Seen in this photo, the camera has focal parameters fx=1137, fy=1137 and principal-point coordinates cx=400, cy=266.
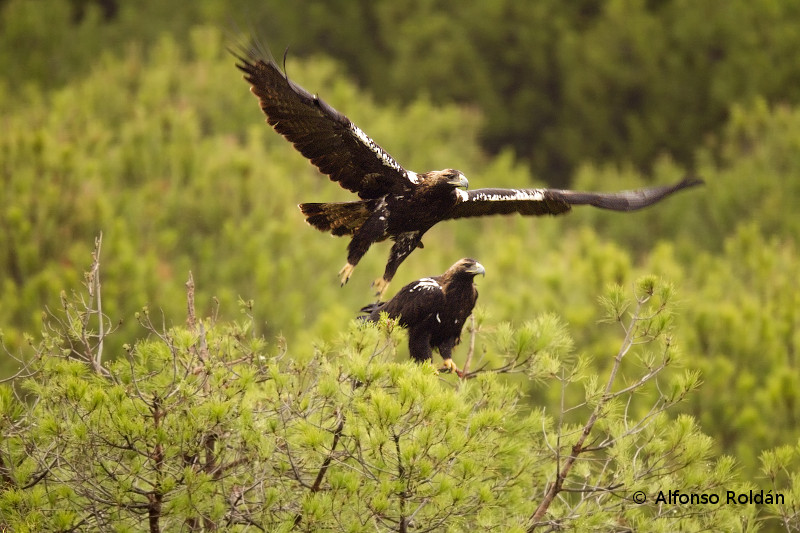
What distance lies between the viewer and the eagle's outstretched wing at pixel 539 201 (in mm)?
5898

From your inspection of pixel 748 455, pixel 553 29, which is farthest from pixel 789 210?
pixel 553 29

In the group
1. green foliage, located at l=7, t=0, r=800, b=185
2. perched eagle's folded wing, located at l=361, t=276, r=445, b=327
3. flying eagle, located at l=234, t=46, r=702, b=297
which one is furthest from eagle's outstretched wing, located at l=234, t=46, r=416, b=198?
green foliage, located at l=7, t=0, r=800, b=185

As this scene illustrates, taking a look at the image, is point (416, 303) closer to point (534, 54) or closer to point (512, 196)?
point (512, 196)

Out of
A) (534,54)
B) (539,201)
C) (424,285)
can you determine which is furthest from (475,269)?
(534,54)

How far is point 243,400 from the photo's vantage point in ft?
16.9

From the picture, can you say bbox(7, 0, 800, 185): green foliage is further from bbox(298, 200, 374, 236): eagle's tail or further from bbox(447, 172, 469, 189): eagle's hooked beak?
bbox(447, 172, 469, 189): eagle's hooked beak

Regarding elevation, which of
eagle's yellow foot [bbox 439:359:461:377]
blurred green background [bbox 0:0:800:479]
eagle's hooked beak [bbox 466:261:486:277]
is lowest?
eagle's yellow foot [bbox 439:359:461:377]

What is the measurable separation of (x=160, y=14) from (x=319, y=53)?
4.02 metres

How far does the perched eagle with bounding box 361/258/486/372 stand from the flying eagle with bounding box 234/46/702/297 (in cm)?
21

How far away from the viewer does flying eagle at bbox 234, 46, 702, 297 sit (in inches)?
215

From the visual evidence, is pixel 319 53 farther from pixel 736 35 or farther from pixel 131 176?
pixel 131 176

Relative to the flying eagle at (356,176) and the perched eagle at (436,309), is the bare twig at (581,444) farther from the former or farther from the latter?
the flying eagle at (356,176)

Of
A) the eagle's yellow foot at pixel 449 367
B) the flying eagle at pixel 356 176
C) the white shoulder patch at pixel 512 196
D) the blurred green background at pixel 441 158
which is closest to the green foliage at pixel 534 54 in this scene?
the blurred green background at pixel 441 158

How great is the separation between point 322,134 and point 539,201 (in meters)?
1.28
